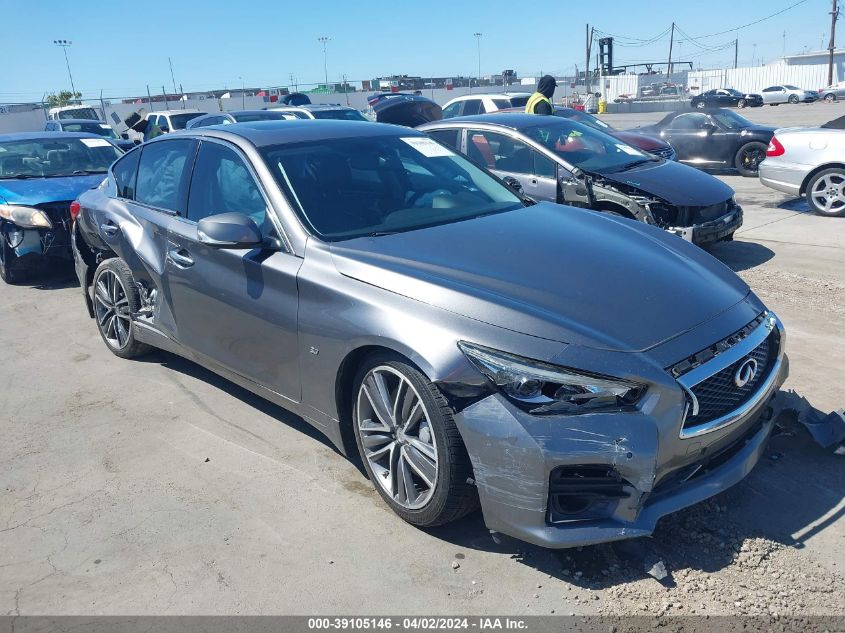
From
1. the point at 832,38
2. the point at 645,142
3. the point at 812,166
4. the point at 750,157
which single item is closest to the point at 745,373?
the point at 812,166

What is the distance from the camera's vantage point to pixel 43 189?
802cm

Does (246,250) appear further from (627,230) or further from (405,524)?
(627,230)

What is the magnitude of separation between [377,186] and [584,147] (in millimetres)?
4433

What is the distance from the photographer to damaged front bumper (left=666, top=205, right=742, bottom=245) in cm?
701

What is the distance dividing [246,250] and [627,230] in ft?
6.91

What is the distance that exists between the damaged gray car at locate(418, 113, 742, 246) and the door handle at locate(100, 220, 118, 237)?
303 cm

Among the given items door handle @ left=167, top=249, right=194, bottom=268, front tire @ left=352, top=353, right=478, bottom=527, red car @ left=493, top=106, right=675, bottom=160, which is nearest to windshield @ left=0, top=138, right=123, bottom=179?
door handle @ left=167, top=249, right=194, bottom=268

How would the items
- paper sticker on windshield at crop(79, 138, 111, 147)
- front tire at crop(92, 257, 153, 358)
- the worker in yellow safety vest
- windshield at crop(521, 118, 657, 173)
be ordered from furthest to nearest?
the worker in yellow safety vest, paper sticker on windshield at crop(79, 138, 111, 147), windshield at crop(521, 118, 657, 173), front tire at crop(92, 257, 153, 358)

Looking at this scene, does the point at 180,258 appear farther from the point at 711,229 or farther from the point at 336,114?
the point at 336,114

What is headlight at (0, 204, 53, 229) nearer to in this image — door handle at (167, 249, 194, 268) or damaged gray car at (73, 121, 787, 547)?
damaged gray car at (73, 121, 787, 547)

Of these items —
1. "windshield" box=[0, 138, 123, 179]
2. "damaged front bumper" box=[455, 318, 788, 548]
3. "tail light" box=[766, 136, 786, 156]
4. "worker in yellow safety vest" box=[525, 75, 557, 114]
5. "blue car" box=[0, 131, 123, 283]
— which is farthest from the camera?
"worker in yellow safety vest" box=[525, 75, 557, 114]

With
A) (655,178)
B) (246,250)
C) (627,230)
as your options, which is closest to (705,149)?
(655,178)

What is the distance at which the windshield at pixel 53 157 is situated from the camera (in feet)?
28.2

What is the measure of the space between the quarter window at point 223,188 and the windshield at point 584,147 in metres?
4.27
